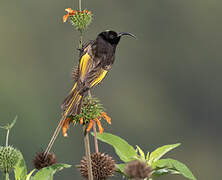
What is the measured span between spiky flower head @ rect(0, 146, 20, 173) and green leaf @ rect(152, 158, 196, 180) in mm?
205

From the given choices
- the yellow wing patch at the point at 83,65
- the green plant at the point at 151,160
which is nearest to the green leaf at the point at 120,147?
the green plant at the point at 151,160

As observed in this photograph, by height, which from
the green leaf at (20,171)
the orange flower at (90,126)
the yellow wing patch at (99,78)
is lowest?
the green leaf at (20,171)

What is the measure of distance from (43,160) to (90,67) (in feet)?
0.66

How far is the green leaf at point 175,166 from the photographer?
0.64 meters

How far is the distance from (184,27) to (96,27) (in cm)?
161

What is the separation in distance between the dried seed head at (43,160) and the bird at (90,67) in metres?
0.15

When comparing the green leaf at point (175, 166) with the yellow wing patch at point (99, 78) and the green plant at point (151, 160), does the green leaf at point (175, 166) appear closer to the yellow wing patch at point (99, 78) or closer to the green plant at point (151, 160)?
the green plant at point (151, 160)

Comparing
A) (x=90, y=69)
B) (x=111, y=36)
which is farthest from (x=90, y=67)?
(x=111, y=36)

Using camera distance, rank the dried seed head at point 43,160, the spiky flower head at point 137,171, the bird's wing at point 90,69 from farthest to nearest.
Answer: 1. the dried seed head at point 43,160
2. the bird's wing at point 90,69
3. the spiky flower head at point 137,171

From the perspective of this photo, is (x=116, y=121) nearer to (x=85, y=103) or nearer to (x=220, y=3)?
(x=220, y=3)

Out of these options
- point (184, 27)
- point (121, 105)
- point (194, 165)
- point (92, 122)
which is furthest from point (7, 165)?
point (184, 27)

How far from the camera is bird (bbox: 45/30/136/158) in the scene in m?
0.60

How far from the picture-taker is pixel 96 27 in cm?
643

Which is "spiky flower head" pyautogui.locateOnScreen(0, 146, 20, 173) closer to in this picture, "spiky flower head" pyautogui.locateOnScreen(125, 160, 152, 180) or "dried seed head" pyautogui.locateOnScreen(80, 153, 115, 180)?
"dried seed head" pyautogui.locateOnScreen(80, 153, 115, 180)
